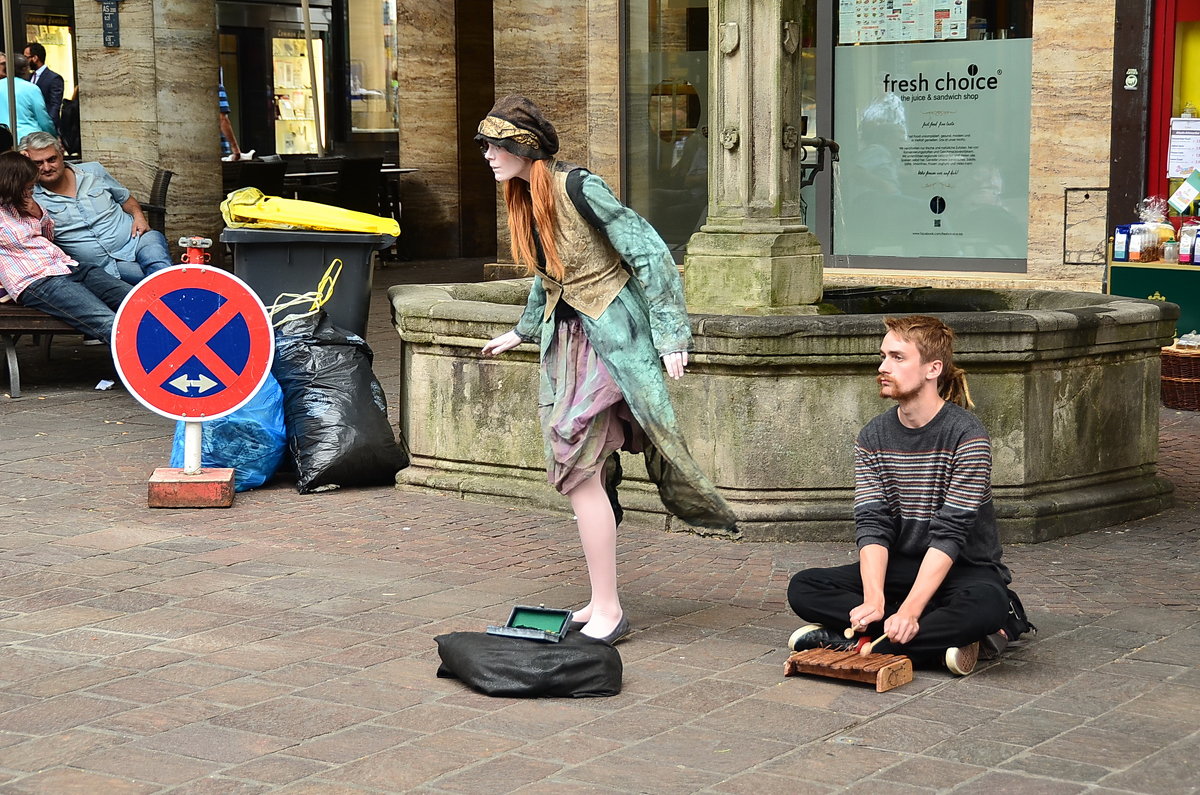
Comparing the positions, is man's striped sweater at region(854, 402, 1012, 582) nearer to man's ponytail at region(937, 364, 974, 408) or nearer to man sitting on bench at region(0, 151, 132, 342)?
man's ponytail at region(937, 364, 974, 408)

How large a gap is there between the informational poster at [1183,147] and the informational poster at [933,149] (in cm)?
A: 139

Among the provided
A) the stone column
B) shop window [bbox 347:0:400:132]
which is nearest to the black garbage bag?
the stone column

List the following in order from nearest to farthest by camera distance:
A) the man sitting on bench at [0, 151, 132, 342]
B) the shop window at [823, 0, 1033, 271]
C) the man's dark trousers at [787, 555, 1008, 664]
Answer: the man's dark trousers at [787, 555, 1008, 664] < the man sitting on bench at [0, 151, 132, 342] < the shop window at [823, 0, 1033, 271]

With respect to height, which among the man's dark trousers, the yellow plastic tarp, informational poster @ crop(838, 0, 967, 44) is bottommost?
the man's dark trousers

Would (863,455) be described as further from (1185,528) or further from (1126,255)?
(1126,255)

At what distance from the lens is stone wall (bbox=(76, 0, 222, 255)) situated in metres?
12.6

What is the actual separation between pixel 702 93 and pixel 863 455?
980 centimetres

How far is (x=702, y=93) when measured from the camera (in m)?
14.2

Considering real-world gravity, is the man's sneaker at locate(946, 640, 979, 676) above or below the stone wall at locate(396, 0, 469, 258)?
below

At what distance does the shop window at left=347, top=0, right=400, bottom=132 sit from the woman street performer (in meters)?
21.6

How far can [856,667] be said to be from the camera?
4461 millimetres

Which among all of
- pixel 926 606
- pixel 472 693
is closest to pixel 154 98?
pixel 472 693

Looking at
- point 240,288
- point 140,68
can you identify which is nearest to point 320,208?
point 240,288

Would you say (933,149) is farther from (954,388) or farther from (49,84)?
(49,84)
